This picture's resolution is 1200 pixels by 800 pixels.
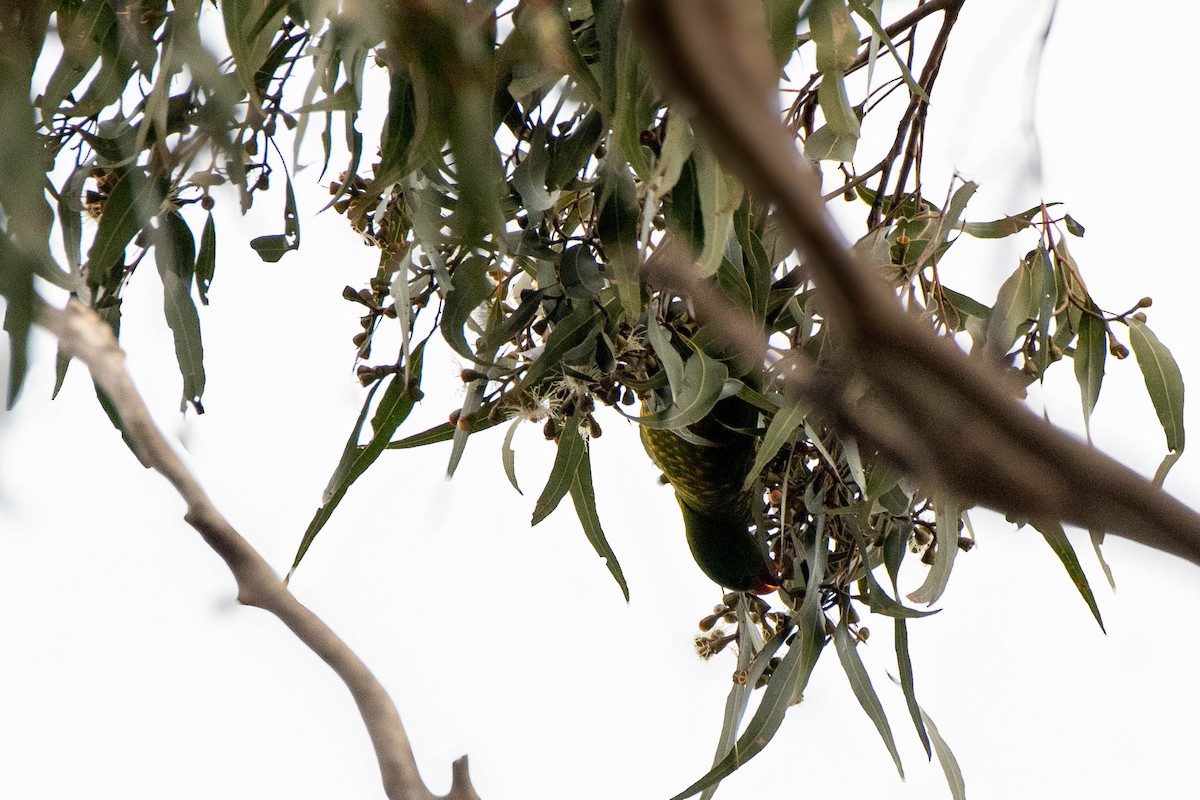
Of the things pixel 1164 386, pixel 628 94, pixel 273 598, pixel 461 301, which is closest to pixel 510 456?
pixel 461 301

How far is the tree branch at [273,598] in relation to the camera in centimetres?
20

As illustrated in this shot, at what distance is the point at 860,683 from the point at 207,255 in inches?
24.0

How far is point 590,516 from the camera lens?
0.88m

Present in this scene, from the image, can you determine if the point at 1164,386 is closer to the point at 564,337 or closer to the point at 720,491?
the point at 720,491

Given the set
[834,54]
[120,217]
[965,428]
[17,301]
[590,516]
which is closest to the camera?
[965,428]

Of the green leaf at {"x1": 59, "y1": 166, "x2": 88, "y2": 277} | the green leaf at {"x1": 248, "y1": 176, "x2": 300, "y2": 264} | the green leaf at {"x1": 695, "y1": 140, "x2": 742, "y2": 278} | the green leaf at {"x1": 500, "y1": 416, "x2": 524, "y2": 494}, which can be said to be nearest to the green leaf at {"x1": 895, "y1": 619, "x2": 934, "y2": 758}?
the green leaf at {"x1": 500, "y1": 416, "x2": 524, "y2": 494}

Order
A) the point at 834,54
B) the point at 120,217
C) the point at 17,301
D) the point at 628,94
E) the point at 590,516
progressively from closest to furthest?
the point at 17,301, the point at 628,94, the point at 834,54, the point at 120,217, the point at 590,516

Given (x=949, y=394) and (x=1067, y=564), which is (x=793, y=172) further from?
(x=1067, y=564)

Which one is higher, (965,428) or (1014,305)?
(1014,305)

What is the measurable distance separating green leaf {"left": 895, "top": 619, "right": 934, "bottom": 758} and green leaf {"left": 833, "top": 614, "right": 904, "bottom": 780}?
0.07ft

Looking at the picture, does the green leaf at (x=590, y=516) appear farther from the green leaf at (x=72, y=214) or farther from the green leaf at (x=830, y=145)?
the green leaf at (x=72, y=214)

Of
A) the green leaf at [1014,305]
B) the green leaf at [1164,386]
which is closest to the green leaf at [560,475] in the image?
the green leaf at [1014,305]

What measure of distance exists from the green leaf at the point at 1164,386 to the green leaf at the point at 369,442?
1.73 feet

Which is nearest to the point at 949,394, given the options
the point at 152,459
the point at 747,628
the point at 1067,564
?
the point at 152,459
